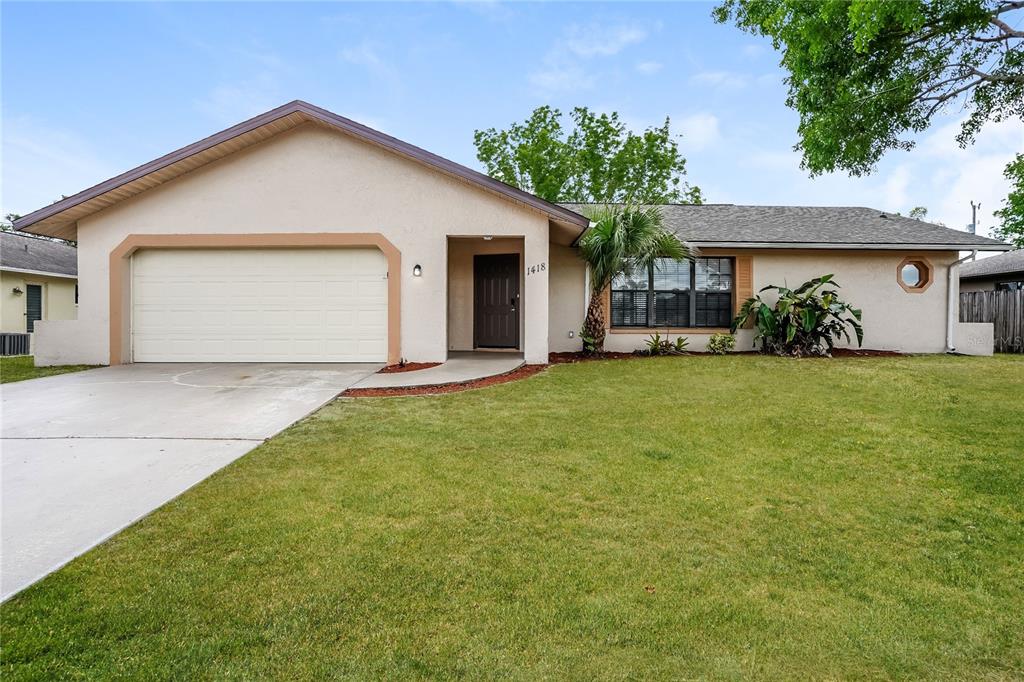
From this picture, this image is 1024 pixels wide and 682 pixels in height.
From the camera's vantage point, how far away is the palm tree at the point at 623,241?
9539 mm

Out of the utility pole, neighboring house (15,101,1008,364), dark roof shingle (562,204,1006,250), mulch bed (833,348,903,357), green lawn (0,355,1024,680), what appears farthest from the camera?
the utility pole

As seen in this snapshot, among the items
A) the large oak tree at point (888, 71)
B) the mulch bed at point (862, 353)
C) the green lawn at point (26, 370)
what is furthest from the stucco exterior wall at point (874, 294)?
the green lawn at point (26, 370)

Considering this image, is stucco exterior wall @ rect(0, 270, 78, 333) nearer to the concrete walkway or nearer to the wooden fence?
the concrete walkway

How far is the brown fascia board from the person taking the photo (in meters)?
8.70

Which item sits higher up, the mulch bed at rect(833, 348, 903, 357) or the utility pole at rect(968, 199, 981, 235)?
the utility pole at rect(968, 199, 981, 235)

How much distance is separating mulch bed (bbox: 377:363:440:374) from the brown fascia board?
132 inches

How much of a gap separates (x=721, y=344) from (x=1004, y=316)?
8444 mm

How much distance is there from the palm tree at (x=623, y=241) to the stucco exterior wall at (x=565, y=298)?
1115 millimetres

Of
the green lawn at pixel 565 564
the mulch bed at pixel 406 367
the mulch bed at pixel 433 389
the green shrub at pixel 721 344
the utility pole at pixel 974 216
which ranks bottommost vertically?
the green lawn at pixel 565 564

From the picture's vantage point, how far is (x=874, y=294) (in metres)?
11.5

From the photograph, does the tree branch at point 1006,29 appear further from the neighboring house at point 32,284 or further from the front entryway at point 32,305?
the front entryway at point 32,305

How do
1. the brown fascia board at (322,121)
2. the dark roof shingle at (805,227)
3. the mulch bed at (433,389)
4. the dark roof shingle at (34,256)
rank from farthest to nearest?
the dark roof shingle at (34,256) < the dark roof shingle at (805,227) < the brown fascia board at (322,121) < the mulch bed at (433,389)

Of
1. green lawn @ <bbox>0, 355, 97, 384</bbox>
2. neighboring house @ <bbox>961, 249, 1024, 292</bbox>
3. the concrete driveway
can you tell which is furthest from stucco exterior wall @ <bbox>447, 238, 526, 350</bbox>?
neighboring house @ <bbox>961, 249, 1024, 292</bbox>

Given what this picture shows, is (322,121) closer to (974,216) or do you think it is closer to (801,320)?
(801,320)
